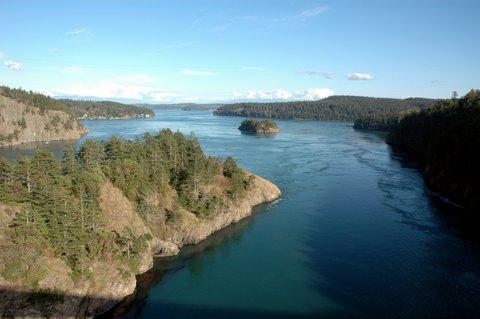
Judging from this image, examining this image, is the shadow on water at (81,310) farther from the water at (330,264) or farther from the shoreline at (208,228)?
the shoreline at (208,228)

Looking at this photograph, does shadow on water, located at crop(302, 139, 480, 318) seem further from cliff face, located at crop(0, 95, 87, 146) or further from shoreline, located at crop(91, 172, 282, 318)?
cliff face, located at crop(0, 95, 87, 146)

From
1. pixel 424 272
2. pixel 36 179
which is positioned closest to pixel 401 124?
pixel 424 272

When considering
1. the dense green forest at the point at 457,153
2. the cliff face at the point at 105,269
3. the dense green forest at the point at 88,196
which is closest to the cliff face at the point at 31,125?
the dense green forest at the point at 88,196

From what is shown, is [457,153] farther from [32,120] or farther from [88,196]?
[32,120]

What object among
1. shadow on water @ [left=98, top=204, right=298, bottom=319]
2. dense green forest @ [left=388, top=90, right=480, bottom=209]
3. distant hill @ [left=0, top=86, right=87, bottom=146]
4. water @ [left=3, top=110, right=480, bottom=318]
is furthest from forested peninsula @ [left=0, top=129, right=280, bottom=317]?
distant hill @ [left=0, top=86, right=87, bottom=146]

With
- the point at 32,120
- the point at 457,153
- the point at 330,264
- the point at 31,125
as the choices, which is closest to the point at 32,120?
the point at 32,120

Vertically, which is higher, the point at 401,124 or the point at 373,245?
the point at 401,124

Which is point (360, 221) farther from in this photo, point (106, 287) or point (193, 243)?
point (106, 287)
